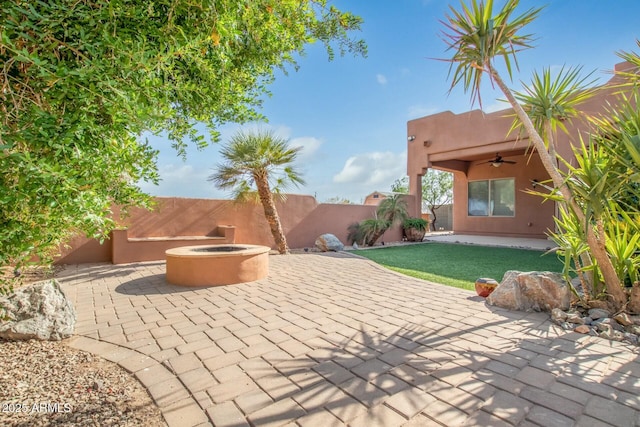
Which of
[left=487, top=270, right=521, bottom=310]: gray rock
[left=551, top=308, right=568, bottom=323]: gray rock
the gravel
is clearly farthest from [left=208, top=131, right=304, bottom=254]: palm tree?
[left=551, top=308, right=568, bottom=323]: gray rock

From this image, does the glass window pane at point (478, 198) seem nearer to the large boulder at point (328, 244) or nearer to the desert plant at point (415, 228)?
the desert plant at point (415, 228)

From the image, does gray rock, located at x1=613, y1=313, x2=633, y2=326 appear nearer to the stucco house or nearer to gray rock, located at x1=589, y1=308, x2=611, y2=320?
gray rock, located at x1=589, y1=308, x2=611, y2=320

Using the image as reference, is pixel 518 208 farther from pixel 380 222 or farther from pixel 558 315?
pixel 558 315

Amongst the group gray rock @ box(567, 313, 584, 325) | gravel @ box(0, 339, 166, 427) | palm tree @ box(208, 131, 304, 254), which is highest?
palm tree @ box(208, 131, 304, 254)

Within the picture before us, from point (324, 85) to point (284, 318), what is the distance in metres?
8.32

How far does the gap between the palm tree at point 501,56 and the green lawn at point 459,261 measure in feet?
6.17

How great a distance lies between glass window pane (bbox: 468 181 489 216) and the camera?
14.7m

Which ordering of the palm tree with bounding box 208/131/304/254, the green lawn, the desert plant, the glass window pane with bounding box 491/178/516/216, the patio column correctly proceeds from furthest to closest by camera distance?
the glass window pane with bounding box 491/178/516/216 → the patio column → the desert plant → the palm tree with bounding box 208/131/304/254 → the green lawn

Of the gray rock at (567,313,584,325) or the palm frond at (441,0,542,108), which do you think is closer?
the gray rock at (567,313,584,325)

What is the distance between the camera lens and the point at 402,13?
20.7ft

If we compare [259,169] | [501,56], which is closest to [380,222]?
[259,169]

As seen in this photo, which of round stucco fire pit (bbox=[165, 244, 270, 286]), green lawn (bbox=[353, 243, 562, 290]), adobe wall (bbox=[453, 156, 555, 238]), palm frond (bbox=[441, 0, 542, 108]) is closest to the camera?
palm frond (bbox=[441, 0, 542, 108])

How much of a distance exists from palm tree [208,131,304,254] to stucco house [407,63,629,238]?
672 centimetres

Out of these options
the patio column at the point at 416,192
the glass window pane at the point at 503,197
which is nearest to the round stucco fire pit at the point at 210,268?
the patio column at the point at 416,192
